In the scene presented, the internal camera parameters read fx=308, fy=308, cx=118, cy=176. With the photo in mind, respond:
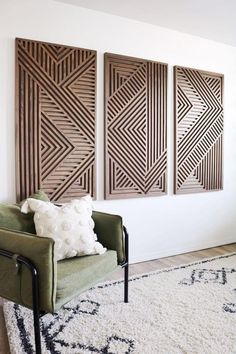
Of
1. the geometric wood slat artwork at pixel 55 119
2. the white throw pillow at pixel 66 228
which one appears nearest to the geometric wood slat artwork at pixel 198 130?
the geometric wood slat artwork at pixel 55 119

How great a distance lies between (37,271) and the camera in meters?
1.56

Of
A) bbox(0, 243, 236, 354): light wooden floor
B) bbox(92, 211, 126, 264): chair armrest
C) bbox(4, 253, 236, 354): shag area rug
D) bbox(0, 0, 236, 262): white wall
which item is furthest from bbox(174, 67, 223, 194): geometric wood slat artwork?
bbox(92, 211, 126, 264): chair armrest

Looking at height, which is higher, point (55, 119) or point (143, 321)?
point (55, 119)

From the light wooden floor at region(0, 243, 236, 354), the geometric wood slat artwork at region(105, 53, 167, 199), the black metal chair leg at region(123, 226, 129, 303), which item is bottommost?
the light wooden floor at region(0, 243, 236, 354)

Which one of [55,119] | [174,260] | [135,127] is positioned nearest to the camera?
[55,119]

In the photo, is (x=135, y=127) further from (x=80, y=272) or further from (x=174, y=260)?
(x=80, y=272)

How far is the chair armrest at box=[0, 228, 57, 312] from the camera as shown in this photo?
1558mm

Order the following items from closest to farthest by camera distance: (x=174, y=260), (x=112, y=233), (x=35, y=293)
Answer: (x=35, y=293) → (x=112, y=233) → (x=174, y=260)

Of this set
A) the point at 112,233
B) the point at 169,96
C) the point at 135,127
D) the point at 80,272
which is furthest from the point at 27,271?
the point at 169,96

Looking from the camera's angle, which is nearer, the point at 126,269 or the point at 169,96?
the point at 126,269

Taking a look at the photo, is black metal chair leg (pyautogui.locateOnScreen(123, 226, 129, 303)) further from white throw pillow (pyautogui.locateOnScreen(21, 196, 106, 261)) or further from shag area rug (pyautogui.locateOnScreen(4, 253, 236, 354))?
white throw pillow (pyautogui.locateOnScreen(21, 196, 106, 261))

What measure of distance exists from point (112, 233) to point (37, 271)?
81 centimetres

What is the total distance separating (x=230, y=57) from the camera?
12.5 ft

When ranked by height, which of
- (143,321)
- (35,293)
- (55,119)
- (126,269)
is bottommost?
(143,321)
